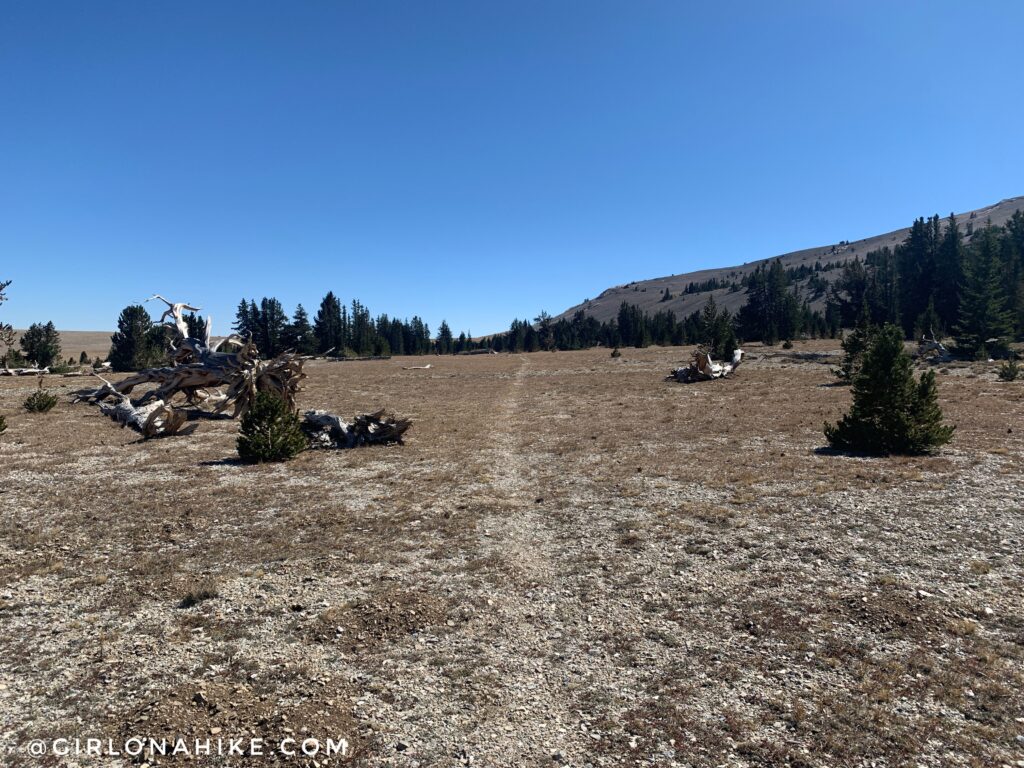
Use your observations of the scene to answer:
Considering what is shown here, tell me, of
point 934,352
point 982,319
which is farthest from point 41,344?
point 982,319

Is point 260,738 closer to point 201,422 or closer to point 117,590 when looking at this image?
point 117,590

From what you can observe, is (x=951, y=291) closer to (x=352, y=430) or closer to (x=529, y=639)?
(x=352, y=430)

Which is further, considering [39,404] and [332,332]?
[332,332]

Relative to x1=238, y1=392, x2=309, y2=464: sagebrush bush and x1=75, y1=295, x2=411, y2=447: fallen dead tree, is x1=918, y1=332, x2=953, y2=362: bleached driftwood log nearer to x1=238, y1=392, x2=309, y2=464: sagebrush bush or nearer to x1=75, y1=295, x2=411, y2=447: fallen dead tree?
x1=75, y1=295, x2=411, y2=447: fallen dead tree

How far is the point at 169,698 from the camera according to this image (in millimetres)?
5699

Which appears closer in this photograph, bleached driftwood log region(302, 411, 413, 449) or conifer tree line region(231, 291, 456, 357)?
bleached driftwood log region(302, 411, 413, 449)

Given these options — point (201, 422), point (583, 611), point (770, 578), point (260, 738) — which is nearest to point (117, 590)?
point (260, 738)

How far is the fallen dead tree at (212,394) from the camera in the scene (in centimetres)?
2078

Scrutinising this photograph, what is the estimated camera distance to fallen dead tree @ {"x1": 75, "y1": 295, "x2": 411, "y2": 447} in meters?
20.8

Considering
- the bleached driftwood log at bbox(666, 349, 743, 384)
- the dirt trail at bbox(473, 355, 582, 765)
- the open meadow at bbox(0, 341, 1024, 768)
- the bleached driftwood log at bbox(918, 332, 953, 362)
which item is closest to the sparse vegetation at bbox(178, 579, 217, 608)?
the open meadow at bbox(0, 341, 1024, 768)

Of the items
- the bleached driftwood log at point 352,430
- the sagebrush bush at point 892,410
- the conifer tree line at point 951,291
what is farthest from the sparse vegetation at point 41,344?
the conifer tree line at point 951,291

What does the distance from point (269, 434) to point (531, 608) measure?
13.0 meters

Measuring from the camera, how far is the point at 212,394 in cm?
3281

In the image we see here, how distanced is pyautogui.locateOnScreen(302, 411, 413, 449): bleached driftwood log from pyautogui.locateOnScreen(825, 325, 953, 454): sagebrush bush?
51.7 ft
